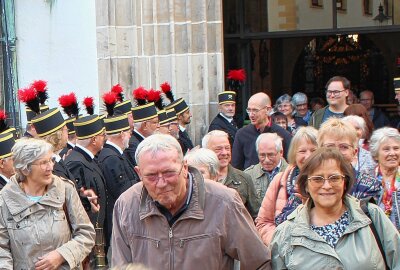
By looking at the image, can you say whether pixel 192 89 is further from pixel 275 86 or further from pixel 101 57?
pixel 275 86

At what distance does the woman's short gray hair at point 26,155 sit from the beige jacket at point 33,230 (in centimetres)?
12

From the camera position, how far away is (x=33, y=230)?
256 inches

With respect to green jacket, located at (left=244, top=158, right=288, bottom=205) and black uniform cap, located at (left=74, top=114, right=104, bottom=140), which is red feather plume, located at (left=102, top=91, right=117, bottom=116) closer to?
black uniform cap, located at (left=74, top=114, right=104, bottom=140)

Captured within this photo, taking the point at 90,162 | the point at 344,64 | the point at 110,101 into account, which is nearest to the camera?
the point at 90,162

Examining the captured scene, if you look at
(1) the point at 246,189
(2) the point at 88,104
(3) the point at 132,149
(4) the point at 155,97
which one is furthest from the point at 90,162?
(4) the point at 155,97

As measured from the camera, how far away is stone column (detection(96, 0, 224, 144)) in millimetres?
12648

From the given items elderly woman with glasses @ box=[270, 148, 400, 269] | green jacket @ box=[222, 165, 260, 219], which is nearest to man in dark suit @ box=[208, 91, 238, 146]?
green jacket @ box=[222, 165, 260, 219]

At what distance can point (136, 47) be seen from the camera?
1283 cm

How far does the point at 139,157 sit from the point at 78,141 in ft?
14.5

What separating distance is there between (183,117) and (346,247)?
736 centimetres

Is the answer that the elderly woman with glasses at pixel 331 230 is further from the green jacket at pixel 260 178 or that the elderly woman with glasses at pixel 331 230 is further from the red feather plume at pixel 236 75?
the red feather plume at pixel 236 75

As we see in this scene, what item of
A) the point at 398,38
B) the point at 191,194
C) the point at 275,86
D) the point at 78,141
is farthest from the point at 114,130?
the point at 398,38

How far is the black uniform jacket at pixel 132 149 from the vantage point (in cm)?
963

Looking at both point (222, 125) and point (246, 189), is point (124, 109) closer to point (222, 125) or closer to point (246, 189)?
point (222, 125)
